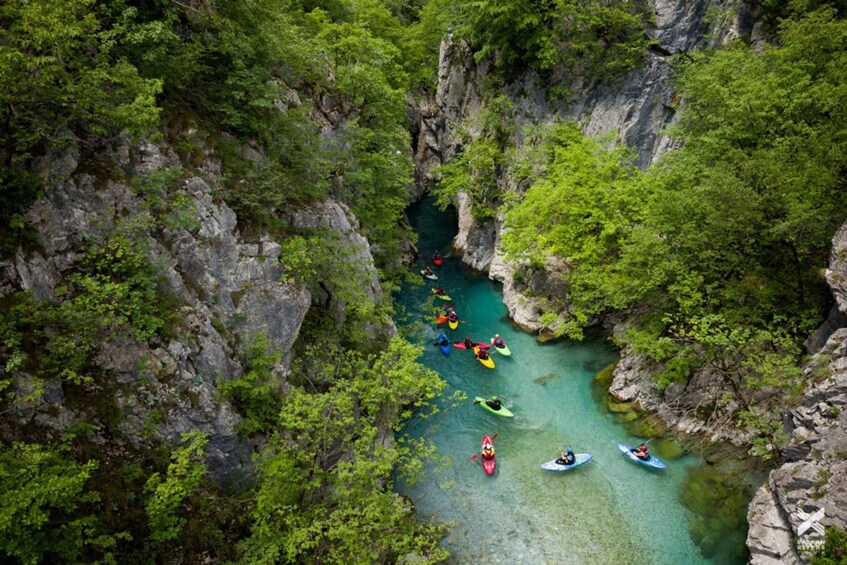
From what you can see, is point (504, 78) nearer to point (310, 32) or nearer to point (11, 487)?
point (310, 32)

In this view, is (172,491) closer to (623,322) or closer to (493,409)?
(493,409)

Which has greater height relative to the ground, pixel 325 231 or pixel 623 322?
pixel 325 231

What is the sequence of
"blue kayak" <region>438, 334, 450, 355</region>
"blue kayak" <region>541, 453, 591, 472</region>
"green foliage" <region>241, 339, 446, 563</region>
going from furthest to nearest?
"blue kayak" <region>438, 334, 450, 355</region> < "blue kayak" <region>541, 453, 591, 472</region> < "green foliage" <region>241, 339, 446, 563</region>

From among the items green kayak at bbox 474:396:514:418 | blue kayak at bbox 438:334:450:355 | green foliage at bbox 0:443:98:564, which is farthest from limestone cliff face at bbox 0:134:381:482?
blue kayak at bbox 438:334:450:355

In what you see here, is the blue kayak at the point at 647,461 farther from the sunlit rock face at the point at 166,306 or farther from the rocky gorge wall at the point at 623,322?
the sunlit rock face at the point at 166,306

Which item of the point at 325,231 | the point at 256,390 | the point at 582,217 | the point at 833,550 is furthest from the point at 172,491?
the point at 582,217

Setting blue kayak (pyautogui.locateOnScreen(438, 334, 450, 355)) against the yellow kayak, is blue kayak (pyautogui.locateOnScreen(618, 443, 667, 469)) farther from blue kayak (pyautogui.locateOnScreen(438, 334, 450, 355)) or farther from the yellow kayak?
blue kayak (pyautogui.locateOnScreen(438, 334, 450, 355))
